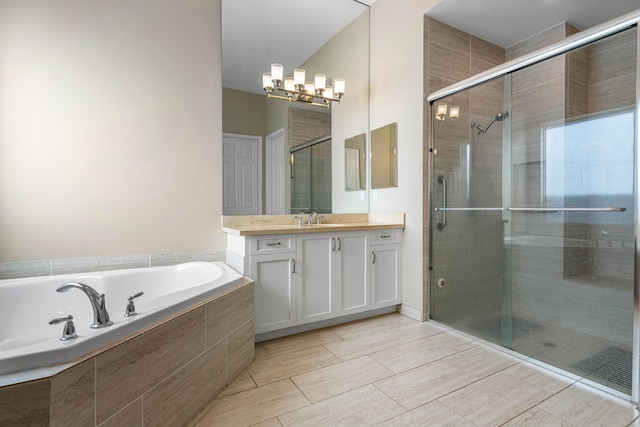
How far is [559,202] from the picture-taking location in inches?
78.4

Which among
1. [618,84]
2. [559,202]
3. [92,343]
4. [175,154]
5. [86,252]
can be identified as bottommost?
[92,343]

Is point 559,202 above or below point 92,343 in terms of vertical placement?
above

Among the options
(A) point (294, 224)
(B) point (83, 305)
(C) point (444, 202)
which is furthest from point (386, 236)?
(B) point (83, 305)

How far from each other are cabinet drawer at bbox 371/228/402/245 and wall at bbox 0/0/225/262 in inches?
50.7

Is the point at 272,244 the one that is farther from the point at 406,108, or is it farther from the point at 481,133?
the point at 481,133

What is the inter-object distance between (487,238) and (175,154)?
2.45m

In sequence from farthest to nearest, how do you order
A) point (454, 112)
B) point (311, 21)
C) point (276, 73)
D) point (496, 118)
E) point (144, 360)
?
point (311, 21) < point (276, 73) < point (454, 112) < point (496, 118) < point (144, 360)

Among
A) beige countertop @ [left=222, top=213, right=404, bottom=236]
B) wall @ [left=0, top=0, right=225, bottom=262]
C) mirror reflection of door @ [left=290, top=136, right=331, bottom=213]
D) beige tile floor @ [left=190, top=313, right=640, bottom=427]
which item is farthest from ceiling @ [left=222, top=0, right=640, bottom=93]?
beige tile floor @ [left=190, top=313, right=640, bottom=427]

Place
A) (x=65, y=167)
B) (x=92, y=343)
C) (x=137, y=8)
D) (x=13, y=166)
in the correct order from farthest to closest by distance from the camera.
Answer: (x=137, y=8)
(x=65, y=167)
(x=13, y=166)
(x=92, y=343)

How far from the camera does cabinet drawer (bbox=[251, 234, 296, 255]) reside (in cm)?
221

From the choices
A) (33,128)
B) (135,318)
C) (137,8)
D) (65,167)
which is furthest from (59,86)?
(135,318)

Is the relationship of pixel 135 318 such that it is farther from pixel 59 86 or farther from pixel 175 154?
pixel 59 86

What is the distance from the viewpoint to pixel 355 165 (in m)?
3.30

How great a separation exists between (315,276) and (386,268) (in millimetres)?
726
